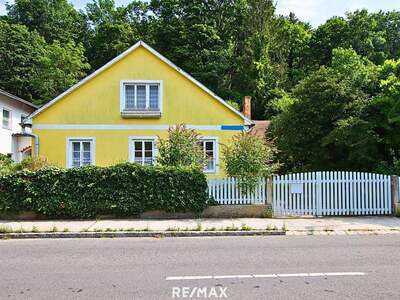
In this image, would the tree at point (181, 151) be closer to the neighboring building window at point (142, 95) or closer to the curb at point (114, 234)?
the curb at point (114, 234)

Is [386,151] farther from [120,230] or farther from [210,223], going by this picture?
[120,230]

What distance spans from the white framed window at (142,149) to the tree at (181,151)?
510 centimetres

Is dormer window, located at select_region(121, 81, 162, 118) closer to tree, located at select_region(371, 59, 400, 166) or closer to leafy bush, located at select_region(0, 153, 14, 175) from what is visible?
leafy bush, located at select_region(0, 153, 14, 175)

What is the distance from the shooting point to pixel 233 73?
52.6m

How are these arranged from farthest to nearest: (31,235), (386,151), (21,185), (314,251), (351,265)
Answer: (386,151), (21,185), (31,235), (314,251), (351,265)

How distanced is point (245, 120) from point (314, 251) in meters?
12.1

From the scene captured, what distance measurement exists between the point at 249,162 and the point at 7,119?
75.5 ft

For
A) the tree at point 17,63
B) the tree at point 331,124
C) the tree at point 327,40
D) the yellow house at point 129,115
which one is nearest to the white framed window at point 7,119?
the yellow house at point 129,115

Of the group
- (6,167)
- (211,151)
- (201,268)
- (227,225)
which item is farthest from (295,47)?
(201,268)

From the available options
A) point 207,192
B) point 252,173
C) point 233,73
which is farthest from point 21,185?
point 233,73

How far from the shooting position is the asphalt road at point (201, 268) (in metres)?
5.92

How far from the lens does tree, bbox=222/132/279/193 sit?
14.4 meters

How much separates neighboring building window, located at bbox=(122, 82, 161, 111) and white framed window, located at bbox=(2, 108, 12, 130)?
46.8 feet

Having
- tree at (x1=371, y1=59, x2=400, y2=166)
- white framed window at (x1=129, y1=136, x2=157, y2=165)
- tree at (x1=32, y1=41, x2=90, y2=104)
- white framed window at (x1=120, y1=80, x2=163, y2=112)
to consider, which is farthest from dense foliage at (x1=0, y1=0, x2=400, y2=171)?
white framed window at (x1=129, y1=136, x2=157, y2=165)
